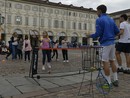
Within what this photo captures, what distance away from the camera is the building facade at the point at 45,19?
7044 cm

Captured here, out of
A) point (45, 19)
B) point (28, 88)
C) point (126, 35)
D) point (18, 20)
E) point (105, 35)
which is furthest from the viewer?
point (45, 19)

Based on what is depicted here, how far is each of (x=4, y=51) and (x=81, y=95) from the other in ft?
71.1

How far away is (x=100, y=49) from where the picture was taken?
6238 mm

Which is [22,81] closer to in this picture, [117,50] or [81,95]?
[81,95]

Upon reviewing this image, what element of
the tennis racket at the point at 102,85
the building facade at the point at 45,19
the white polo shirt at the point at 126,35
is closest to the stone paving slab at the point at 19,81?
the tennis racket at the point at 102,85

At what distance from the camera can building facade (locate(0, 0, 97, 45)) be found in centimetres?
7044

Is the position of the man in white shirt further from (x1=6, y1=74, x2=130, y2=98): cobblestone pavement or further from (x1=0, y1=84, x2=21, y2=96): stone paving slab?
(x1=0, y1=84, x2=21, y2=96): stone paving slab

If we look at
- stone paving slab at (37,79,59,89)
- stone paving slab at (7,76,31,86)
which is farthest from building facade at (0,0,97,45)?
stone paving slab at (37,79,59,89)

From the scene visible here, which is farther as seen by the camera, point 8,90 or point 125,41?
point 125,41

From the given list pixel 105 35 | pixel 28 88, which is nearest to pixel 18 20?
pixel 28 88

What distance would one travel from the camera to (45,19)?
7912 cm

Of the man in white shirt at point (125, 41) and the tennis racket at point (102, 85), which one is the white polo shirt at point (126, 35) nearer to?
the man in white shirt at point (125, 41)

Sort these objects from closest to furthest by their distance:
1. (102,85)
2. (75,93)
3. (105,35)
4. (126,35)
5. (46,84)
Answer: (102,85), (75,93), (105,35), (46,84), (126,35)

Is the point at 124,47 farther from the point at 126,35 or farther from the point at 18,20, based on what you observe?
the point at 18,20
